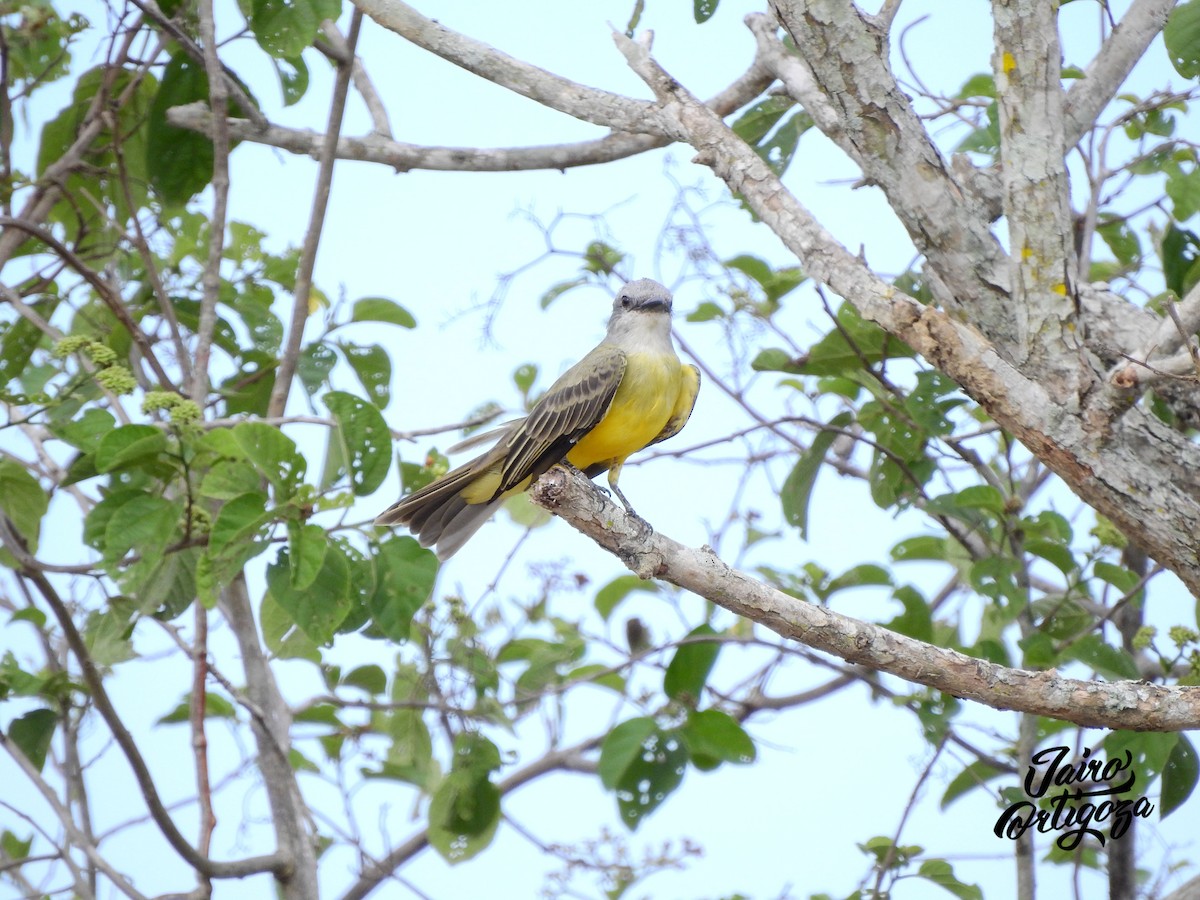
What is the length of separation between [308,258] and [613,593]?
207 cm

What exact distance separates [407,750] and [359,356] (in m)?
1.73

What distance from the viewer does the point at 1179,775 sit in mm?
4348

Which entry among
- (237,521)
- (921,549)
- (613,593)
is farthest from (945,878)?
(237,521)

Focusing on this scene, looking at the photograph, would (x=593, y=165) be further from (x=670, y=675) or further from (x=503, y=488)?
(x=670, y=675)

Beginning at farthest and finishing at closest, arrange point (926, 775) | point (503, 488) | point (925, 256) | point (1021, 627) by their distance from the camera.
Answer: point (1021, 627) < point (926, 775) < point (503, 488) < point (925, 256)

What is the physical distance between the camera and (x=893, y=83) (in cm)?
391

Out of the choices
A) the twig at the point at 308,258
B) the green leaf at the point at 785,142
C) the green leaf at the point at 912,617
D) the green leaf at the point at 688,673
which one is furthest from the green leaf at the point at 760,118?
the green leaf at the point at 688,673

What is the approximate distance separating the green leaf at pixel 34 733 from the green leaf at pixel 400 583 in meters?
1.58

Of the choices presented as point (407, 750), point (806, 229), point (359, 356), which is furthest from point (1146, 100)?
point (407, 750)

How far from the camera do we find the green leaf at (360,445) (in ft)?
12.4

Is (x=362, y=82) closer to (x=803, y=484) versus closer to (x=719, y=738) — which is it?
(x=803, y=484)

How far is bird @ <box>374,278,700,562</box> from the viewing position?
4.46 metres

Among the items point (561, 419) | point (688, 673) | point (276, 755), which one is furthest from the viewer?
point (688, 673)

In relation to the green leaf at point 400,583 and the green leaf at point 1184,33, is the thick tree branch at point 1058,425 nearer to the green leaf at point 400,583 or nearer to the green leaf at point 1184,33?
the green leaf at point 1184,33
